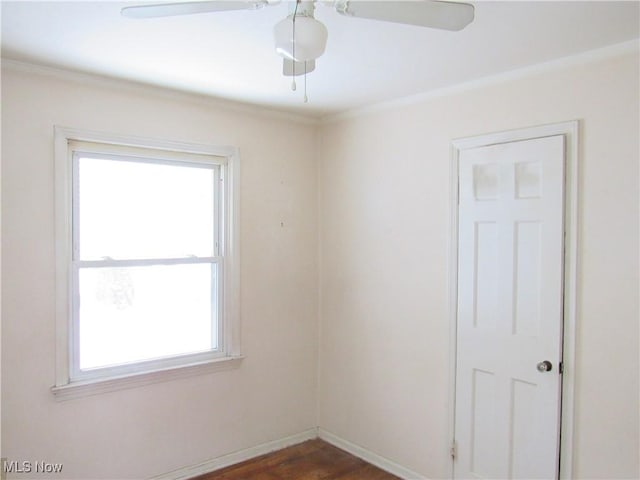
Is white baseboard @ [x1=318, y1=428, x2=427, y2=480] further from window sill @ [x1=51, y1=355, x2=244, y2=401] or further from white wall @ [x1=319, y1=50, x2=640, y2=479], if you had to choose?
window sill @ [x1=51, y1=355, x2=244, y2=401]

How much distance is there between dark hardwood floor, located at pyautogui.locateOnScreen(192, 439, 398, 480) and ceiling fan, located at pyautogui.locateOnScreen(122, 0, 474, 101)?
9.02 ft

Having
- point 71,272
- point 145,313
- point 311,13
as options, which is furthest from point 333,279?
point 311,13

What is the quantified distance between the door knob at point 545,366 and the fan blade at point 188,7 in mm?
2145

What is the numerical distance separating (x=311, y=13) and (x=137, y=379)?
2379 mm

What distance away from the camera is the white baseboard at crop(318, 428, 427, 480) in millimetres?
3140

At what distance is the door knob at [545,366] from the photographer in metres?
2.43

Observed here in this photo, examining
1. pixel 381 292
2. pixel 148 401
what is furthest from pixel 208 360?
pixel 381 292

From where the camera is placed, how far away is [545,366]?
8.02ft

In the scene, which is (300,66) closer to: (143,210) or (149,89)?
(149,89)

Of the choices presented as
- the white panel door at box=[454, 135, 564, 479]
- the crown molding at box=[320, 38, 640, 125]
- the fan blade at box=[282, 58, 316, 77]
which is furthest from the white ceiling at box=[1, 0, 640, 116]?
the white panel door at box=[454, 135, 564, 479]

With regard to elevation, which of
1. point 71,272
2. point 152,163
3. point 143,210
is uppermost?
point 152,163

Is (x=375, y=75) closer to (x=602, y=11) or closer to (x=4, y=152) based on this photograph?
(x=602, y=11)

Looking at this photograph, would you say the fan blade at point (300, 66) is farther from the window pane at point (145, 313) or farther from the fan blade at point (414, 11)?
the window pane at point (145, 313)

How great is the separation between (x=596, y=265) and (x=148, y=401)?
2.65 metres
